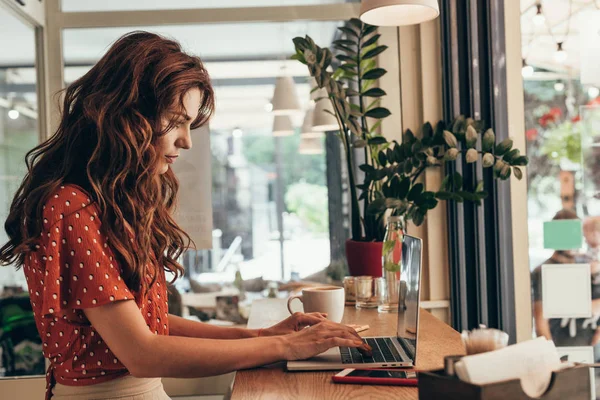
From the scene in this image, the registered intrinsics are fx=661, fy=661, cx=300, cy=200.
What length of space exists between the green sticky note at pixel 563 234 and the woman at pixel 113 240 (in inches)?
68.4

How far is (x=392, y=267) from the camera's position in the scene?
80.4 inches

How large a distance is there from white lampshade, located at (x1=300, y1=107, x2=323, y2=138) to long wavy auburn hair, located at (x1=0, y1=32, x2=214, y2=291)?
1.70 metres

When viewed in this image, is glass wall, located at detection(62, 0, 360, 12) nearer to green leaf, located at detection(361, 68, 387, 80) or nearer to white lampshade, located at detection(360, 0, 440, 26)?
green leaf, located at detection(361, 68, 387, 80)

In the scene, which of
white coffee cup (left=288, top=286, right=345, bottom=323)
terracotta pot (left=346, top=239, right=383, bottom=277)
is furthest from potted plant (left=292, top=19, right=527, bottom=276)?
white coffee cup (left=288, top=286, right=345, bottom=323)

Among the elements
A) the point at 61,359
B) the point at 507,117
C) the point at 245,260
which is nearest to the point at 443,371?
the point at 61,359

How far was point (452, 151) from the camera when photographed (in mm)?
2529

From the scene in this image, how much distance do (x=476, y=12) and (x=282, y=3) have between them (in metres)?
0.90

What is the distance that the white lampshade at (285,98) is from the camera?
121 inches

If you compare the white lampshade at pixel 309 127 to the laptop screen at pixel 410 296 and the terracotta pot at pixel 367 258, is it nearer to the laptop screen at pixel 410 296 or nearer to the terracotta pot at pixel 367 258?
the terracotta pot at pixel 367 258

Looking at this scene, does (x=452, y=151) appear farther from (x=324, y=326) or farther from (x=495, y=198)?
(x=324, y=326)

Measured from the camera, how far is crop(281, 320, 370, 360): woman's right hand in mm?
1292

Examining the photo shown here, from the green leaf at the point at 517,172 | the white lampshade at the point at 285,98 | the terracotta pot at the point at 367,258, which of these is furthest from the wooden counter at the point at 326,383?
the white lampshade at the point at 285,98

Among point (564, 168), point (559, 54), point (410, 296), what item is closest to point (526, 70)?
point (559, 54)

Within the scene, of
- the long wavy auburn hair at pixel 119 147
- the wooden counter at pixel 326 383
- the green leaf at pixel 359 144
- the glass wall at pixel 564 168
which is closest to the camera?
the wooden counter at pixel 326 383
